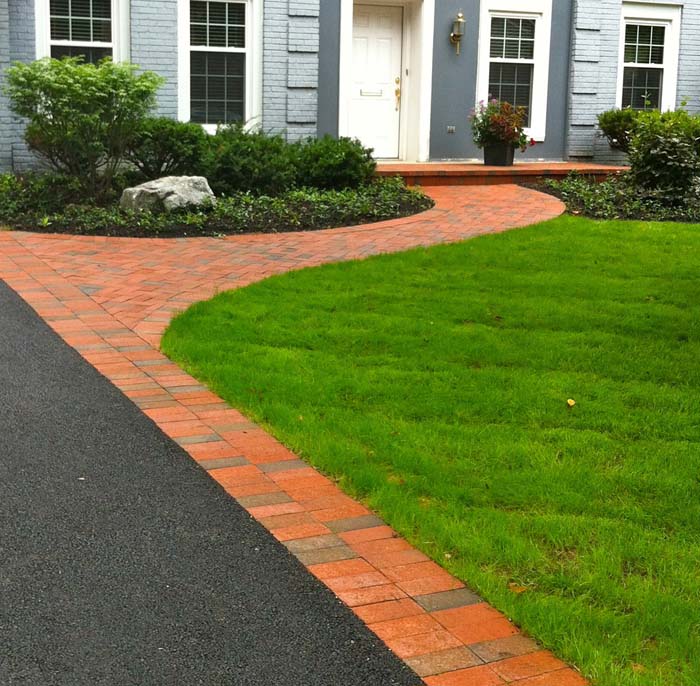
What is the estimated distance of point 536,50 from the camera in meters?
15.7

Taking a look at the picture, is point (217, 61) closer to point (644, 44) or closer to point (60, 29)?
point (60, 29)

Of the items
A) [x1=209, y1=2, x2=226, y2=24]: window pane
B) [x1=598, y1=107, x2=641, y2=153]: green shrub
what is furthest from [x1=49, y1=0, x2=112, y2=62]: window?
[x1=598, y1=107, x2=641, y2=153]: green shrub

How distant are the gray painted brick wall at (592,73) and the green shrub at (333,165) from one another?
4961 millimetres

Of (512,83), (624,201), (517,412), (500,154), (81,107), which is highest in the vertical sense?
(512,83)

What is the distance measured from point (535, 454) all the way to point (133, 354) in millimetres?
2493

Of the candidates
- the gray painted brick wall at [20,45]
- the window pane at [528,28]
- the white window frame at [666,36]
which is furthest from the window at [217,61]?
the white window frame at [666,36]

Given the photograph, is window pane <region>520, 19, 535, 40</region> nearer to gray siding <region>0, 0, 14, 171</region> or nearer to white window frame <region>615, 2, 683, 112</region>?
white window frame <region>615, 2, 683, 112</region>

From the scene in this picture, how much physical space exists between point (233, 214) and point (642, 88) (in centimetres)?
899

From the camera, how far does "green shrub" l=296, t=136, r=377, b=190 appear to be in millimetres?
11992

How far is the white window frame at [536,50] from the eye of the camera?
50.4 feet

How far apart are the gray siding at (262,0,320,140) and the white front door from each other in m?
0.88

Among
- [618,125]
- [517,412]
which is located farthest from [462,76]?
[517,412]

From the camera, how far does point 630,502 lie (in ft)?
12.5

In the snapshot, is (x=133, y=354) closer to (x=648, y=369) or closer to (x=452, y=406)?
(x=452, y=406)
